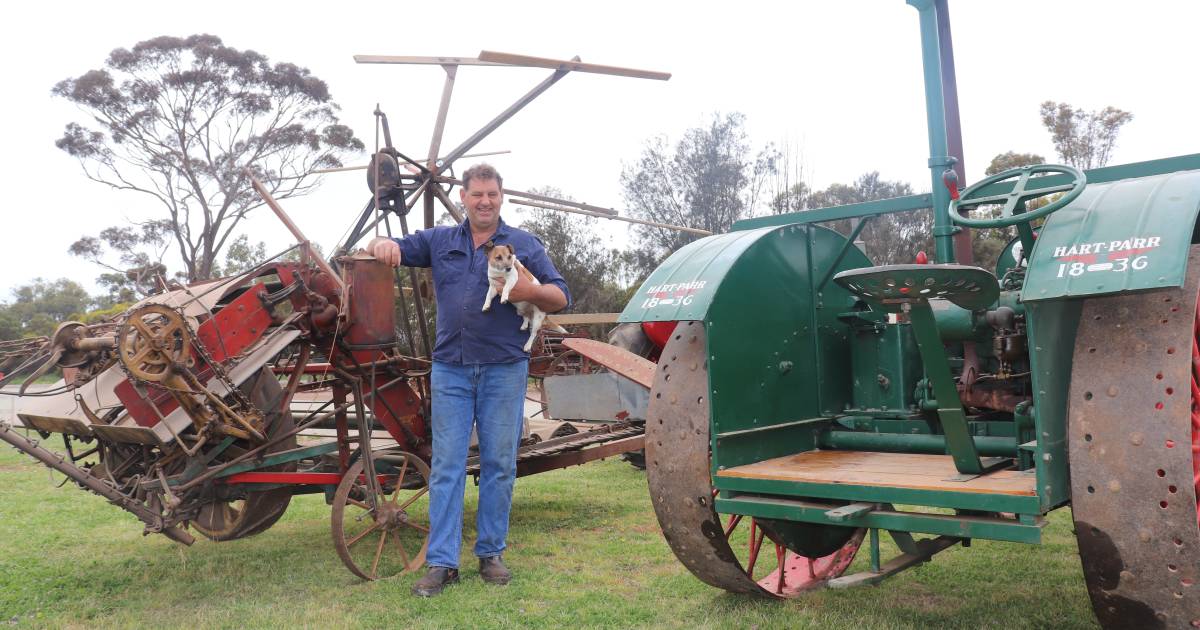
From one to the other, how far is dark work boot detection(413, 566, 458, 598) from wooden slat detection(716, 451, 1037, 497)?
→ 1.58m

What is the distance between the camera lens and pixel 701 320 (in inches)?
137

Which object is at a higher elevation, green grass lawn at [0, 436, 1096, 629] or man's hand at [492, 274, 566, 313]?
man's hand at [492, 274, 566, 313]

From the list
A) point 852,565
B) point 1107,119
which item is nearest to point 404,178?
point 852,565

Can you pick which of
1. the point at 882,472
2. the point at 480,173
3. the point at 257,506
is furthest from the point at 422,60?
the point at 882,472

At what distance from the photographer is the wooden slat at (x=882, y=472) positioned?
2.89 meters

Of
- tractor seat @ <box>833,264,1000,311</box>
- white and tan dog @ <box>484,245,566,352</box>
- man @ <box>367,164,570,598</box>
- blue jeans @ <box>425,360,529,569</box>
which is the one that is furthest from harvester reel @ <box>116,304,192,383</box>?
tractor seat @ <box>833,264,1000,311</box>

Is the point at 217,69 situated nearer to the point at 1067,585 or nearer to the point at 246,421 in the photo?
the point at 246,421

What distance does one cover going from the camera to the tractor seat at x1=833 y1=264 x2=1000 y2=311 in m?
2.67

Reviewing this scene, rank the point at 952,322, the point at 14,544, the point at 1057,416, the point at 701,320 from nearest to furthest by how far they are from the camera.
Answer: the point at 1057,416 < the point at 701,320 < the point at 952,322 < the point at 14,544

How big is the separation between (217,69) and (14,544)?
910 inches

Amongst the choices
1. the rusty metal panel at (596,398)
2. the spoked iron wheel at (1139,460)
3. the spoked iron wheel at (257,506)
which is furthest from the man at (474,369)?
the rusty metal panel at (596,398)

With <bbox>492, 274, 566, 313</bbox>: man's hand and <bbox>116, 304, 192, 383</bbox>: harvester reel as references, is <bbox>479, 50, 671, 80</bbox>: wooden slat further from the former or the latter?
<bbox>116, 304, 192, 383</bbox>: harvester reel

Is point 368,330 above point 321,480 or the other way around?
above

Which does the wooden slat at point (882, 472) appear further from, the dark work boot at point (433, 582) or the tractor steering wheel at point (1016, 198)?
the dark work boot at point (433, 582)
